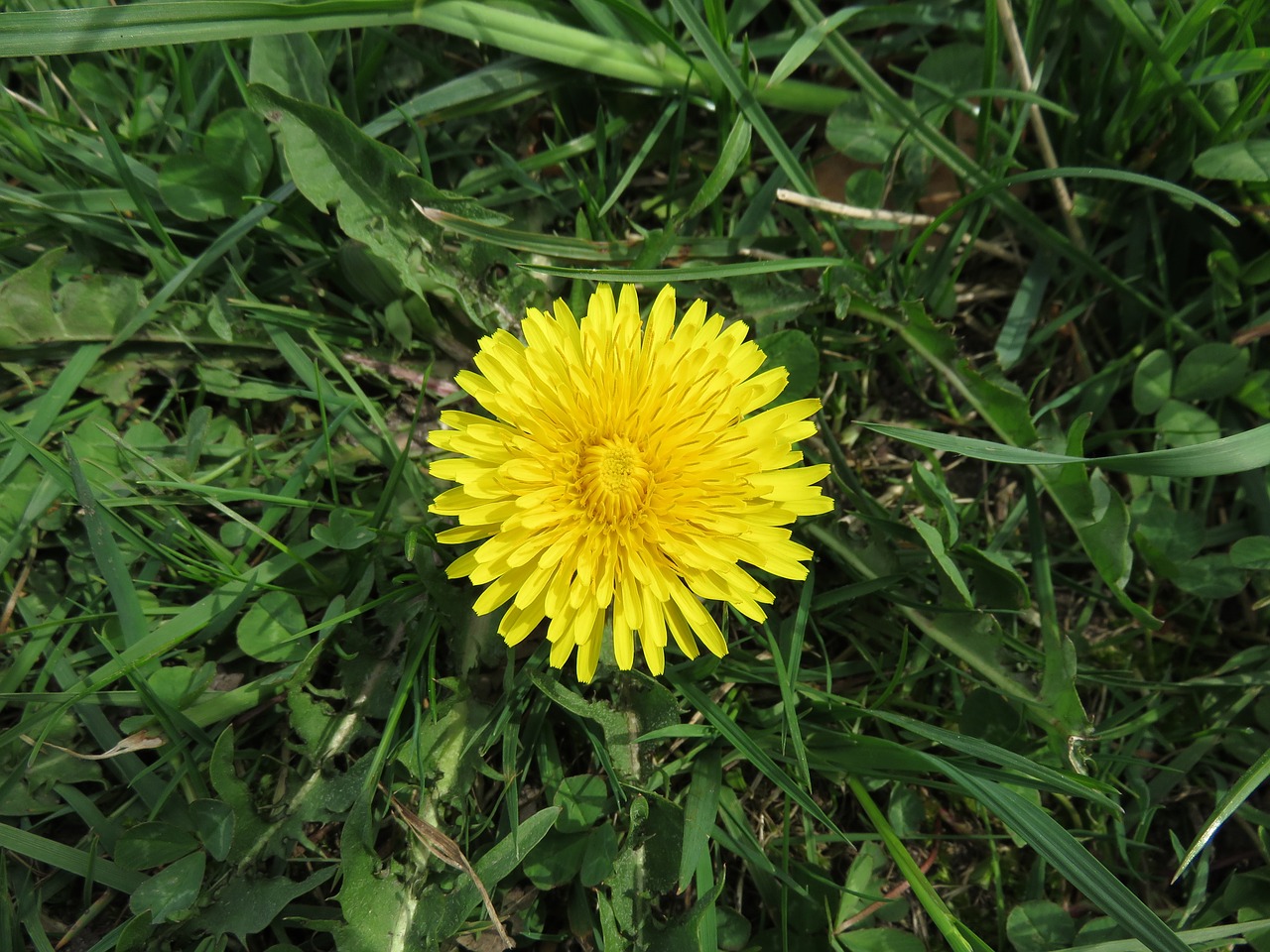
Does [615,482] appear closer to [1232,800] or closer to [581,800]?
[581,800]

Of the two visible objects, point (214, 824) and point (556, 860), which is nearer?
point (214, 824)

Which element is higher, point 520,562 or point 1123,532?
point 1123,532

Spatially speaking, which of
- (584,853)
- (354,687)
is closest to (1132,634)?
(584,853)

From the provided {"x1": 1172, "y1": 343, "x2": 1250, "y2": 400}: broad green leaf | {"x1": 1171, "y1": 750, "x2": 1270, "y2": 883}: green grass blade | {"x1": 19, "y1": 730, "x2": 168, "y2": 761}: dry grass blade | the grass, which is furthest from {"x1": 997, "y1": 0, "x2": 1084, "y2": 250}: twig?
{"x1": 19, "y1": 730, "x2": 168, "y2": 761}: dry grass blade

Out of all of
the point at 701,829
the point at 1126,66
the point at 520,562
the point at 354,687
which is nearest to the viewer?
the point at 520,562

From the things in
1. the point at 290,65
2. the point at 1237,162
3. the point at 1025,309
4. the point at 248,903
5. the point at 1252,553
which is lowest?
the point at 248,903

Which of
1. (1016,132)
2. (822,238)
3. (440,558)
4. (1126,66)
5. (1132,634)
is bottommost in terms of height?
(440,558)

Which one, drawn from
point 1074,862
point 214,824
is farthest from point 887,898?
point 214,824

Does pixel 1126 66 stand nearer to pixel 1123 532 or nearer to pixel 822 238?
pixel 822 238

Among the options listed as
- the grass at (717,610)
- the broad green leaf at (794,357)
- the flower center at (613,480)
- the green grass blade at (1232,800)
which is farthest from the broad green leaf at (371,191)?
the green grass blade at (1232,800)
